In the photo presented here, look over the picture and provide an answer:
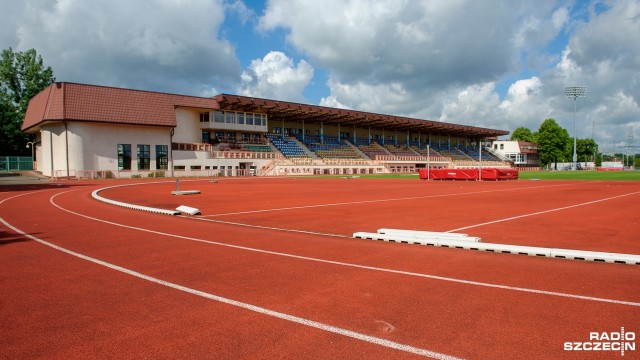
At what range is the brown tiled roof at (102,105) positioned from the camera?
47.6 metres

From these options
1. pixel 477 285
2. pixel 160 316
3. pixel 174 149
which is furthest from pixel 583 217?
pixel 174 149

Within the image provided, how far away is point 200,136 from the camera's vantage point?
202ft

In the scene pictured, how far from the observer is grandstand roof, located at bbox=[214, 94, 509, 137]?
6262 cm

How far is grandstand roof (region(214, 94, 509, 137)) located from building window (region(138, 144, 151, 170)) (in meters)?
12.7

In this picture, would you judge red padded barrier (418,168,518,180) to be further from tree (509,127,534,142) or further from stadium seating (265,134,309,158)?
tree (509,127,534,142)

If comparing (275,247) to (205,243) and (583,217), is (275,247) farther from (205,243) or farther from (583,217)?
(583,217)

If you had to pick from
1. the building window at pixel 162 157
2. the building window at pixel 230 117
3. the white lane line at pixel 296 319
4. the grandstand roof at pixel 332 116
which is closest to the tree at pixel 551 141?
the grandstand roof at pixel 332 116

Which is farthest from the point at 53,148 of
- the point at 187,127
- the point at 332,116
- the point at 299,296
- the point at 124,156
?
the point at 299,296

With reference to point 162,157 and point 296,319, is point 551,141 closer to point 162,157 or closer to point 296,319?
point 162,157

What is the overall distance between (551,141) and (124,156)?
10303cm

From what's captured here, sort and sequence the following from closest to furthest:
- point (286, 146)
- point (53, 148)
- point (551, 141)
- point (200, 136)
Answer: point (53, 148) → point (200, 136) → point (286, 146) → point (551, 141)

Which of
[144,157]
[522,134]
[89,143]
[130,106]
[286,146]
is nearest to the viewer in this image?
[89,143]

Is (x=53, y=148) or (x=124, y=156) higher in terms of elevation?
(x=53, y=148)

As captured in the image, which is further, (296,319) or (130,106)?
(130,106)
